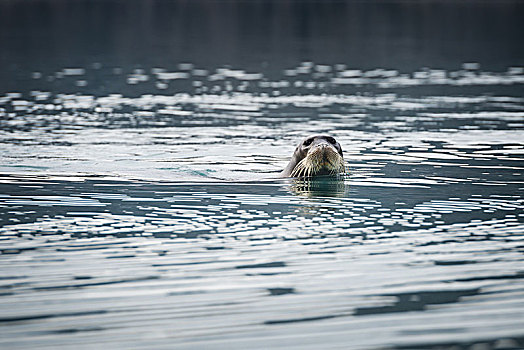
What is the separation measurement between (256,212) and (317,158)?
2.16 metres

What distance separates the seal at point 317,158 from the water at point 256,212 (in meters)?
0.20

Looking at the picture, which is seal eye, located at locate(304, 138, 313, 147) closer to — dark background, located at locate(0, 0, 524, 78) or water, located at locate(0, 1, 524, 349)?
water, located at locate(0, 1, 524, 349)

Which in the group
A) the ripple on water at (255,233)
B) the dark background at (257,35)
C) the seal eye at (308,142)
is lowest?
the ripple on water at (255,233)

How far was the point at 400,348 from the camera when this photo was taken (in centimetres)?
678

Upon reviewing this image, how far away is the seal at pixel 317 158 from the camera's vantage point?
13305mm

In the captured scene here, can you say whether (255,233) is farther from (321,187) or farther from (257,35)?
(257,35)

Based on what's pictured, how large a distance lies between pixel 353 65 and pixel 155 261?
27.2 m

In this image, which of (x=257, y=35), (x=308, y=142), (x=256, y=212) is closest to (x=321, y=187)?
(x=308, y=142)

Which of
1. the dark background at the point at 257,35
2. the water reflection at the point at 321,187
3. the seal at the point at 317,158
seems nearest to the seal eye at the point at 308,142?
the seal at the point at 317,158

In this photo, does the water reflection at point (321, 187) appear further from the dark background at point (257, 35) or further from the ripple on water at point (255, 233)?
the dark background at point (257, 35)

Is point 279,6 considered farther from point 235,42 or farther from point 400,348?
point 400,348

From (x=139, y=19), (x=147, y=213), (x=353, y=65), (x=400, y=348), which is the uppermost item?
(x=139, y=19)

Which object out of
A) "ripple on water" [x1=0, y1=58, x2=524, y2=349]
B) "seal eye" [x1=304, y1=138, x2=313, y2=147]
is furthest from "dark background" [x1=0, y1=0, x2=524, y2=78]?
"seal eye" [x1=304, y1=138, x2=313, y2=147]

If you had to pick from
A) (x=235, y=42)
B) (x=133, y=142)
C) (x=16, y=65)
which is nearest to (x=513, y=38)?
(x=235, y=42)
